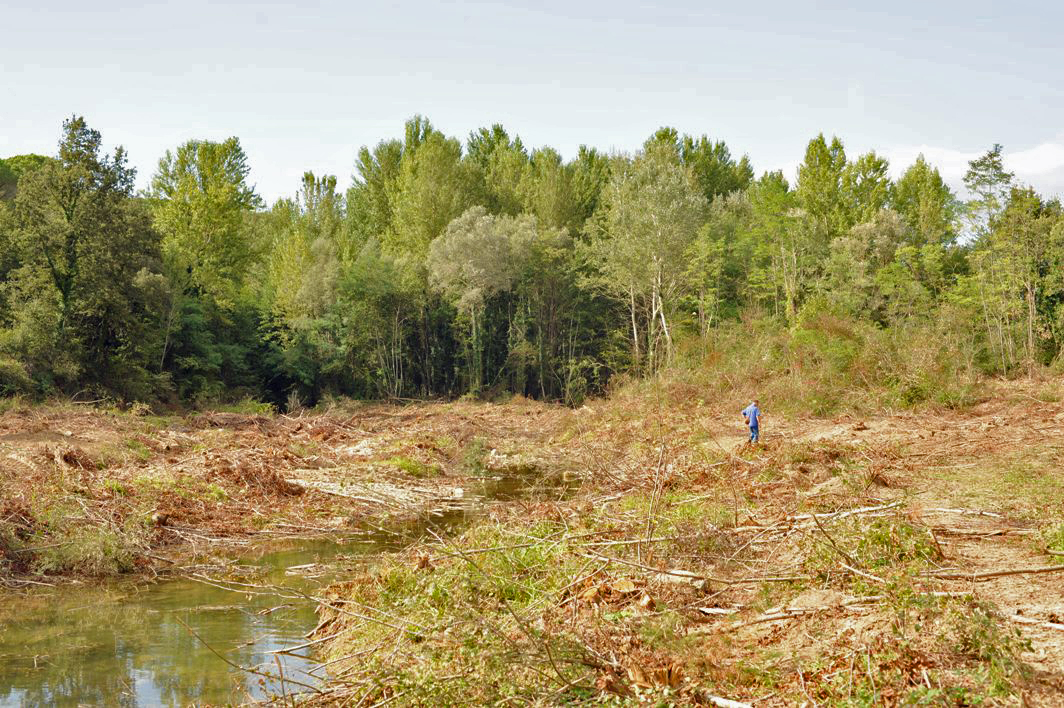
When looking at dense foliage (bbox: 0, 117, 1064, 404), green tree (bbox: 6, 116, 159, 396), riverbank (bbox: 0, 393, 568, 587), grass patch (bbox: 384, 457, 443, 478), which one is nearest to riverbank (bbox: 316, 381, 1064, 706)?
riverbank (bbox: 0, 393, 568, 587)

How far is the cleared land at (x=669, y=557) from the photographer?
18.3 feet

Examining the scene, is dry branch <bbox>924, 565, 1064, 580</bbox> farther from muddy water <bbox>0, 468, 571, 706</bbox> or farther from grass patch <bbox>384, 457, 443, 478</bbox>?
grass patch <bbox>384, 457, 443, 478</bbox>

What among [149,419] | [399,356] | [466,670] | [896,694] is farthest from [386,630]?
[399,356]

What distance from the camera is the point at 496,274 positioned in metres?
46.8

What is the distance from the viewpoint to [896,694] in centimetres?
499

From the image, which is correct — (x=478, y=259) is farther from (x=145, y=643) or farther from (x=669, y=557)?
(x=669, y=557)

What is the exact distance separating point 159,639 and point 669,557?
5.50 m

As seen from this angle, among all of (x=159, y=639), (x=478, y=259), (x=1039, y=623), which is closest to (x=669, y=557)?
(x=1039, y=623)

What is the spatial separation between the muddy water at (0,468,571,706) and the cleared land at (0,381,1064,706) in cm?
64

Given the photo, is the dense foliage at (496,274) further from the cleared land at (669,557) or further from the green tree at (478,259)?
the cleared land at (669,557)

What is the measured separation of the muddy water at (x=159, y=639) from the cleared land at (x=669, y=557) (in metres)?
0.64

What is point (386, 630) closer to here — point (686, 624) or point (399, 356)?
point (686, 624)

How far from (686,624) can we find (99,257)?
109ft

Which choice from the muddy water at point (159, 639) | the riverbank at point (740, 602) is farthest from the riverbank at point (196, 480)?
the riverbank at point (740, 602)
